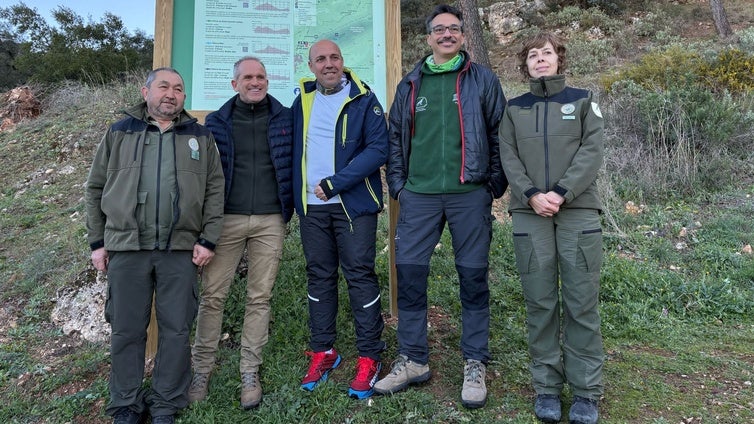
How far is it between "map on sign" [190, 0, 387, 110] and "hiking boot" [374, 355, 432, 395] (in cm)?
203

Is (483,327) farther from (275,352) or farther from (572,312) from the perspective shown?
(275,352)

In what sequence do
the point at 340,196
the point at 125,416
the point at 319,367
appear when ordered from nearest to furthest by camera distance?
the point at 125,416 → the point at 340,196 → the point at 319,367

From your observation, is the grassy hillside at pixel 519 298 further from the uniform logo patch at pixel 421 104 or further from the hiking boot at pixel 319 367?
the uniform logo patch at pixel 421 104

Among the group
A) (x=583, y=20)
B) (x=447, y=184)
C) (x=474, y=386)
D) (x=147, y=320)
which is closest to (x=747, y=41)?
(x=583, y=20)

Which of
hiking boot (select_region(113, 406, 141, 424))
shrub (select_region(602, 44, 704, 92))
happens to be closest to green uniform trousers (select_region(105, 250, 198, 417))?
hiking boot (select_region(113, 406, 141, 424))

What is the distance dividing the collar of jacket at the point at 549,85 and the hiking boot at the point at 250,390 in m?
2.48

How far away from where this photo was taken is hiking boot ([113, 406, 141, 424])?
3107 millimetres

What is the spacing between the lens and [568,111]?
9.68ft

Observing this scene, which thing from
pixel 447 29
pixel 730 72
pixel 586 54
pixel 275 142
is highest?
pixel 586 54

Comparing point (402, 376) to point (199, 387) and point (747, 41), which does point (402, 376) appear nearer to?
point (199, 387)

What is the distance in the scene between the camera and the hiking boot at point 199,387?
3365 millimetres

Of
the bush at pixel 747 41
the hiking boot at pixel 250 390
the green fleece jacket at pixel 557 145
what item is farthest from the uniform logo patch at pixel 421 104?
the bush at pixel 747 41

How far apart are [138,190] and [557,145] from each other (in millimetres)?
2371

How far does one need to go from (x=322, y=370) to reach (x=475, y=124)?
6.14 feet
